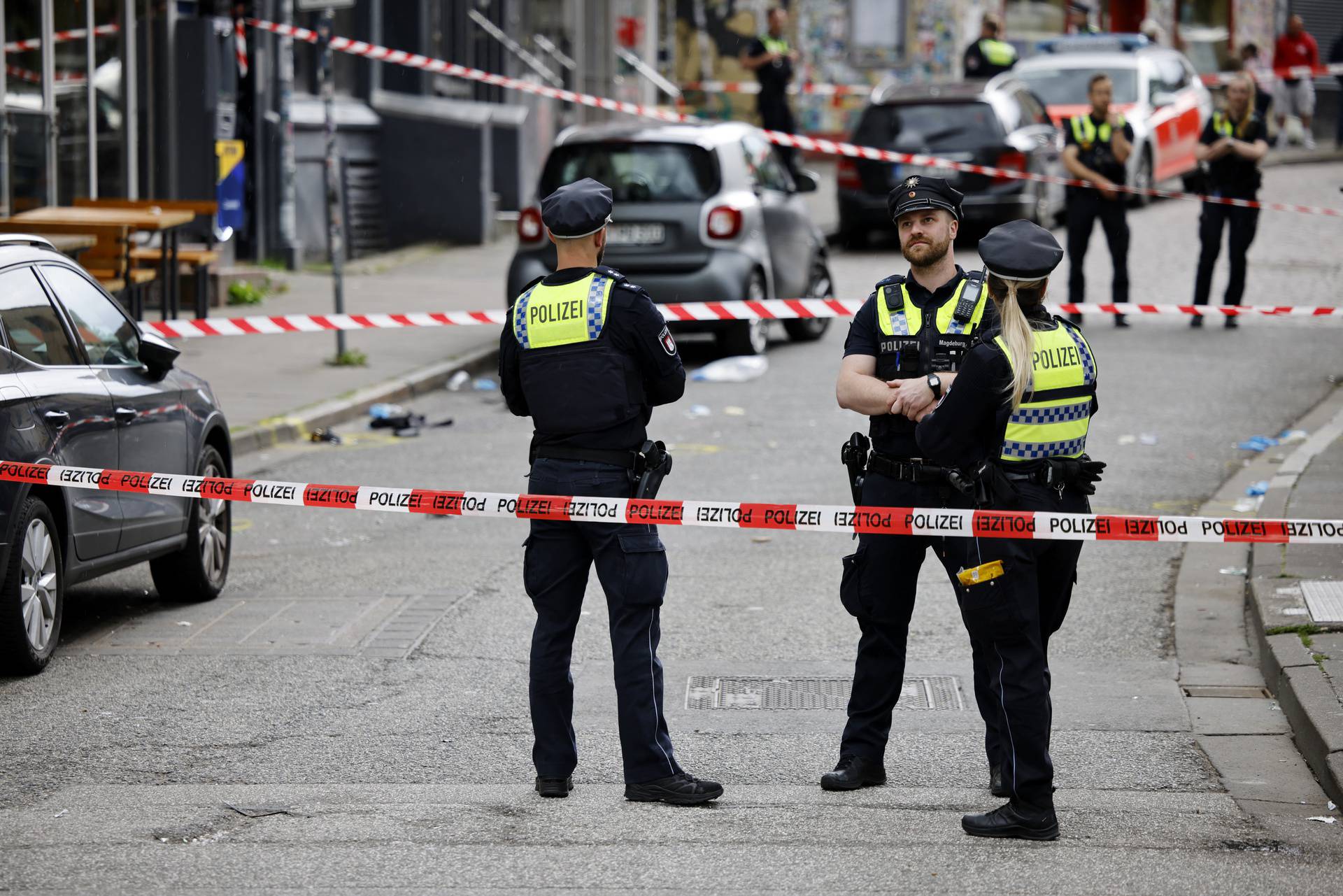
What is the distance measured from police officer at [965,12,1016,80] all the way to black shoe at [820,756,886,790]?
812 inches

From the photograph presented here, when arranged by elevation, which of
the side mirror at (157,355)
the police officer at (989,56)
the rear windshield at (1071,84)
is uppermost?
the police officer at (989,56)

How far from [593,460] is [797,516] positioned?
2.23 feet

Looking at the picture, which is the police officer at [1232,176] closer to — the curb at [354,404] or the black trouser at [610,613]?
the curb at [354,404]

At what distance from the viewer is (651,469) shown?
5.50 metres

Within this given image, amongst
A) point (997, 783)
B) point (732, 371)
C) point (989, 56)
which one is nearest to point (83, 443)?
point (997, 783)

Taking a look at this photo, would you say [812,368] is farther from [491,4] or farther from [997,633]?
[491,4]

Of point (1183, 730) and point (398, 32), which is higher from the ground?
point (398, 32)

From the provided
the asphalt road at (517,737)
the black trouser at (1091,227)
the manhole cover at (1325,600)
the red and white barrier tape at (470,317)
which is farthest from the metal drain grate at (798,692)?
the black trouser at (1091,227)

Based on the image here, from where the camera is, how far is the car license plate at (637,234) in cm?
1465

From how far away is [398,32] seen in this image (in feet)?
76.7

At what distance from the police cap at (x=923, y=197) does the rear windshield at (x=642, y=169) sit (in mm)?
9365

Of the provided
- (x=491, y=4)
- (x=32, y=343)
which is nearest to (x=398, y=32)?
(x=491, y=4)

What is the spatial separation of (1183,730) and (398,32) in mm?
18691

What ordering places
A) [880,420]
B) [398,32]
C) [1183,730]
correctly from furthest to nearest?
[398,32] < [1183,730] < [880,420]
